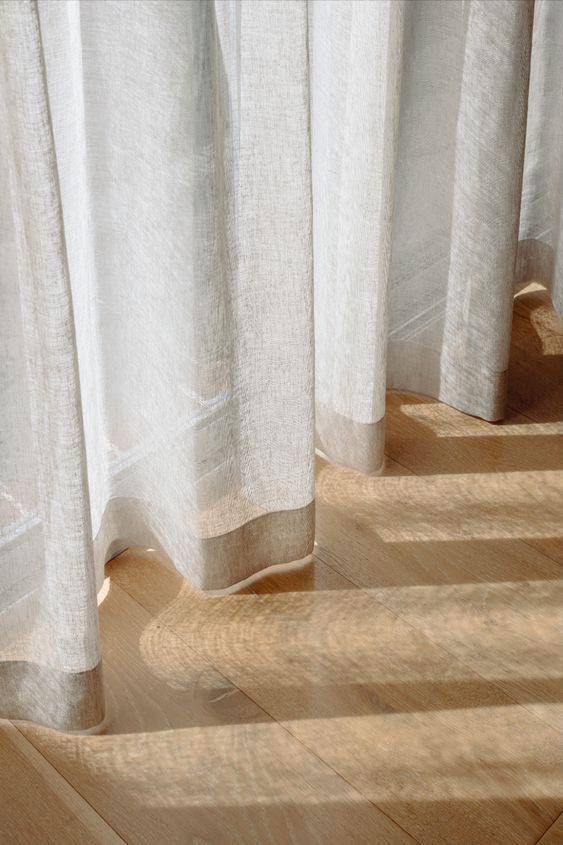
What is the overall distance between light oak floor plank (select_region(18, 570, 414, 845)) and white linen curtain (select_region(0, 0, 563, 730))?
0.05 m

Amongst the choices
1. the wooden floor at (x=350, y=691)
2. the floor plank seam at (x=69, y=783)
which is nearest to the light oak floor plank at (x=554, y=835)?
the wooden floor at (x=350, y=691)

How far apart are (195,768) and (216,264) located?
53 cm

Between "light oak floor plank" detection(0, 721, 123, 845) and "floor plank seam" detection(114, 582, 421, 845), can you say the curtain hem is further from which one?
"floor plank seam" detection(114, 582, 421, 845)

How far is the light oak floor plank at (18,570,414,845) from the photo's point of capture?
110 cm

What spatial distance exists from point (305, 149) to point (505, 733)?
66cm

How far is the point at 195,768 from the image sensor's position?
115 centimetres

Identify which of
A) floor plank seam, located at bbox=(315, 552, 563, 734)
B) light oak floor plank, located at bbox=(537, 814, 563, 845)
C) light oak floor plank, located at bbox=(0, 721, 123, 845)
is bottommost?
Result: light oak floor plank, located at bbox=(537, 814, 563, 845)

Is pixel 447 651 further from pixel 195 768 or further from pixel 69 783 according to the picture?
pixel 69 783

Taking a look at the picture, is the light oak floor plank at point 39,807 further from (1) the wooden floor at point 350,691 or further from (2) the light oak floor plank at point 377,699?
(2) the light oak floor plank at point 377,699

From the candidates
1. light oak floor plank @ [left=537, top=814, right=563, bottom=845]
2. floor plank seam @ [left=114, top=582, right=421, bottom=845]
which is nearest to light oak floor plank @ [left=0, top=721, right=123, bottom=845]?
floor plank seam @ [left=114, top=582, right=421, bottom=845]

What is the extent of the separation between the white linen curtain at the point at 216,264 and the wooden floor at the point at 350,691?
0.06m

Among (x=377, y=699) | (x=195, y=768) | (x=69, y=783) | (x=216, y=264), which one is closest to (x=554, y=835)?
(x=377, y=699)

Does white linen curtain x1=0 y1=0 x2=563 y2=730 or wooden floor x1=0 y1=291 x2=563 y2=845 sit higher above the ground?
white linen curtain x1=0 y1=0 x2=563 y2=730

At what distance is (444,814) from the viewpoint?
111 cm
